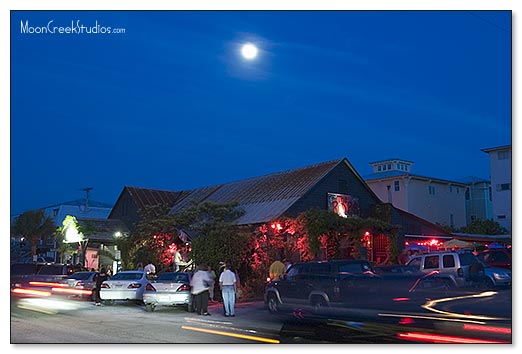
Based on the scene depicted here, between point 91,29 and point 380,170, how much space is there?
14.0 metres

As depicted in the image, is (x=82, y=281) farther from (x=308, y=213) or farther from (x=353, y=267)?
(x=353, y=267)

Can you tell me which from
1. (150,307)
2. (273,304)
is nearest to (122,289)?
(150,307)

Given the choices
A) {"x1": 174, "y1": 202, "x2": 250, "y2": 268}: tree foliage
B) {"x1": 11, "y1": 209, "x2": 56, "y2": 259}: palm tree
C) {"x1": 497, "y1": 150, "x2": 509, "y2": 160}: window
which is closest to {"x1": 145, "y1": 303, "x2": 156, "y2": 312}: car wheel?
{"x1": 174, "y1": 202, "x2": 250, "y2": 268}: tree foliage

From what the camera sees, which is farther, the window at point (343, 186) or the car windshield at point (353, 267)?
the window at point (343, 186)

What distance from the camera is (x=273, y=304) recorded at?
57.9ft

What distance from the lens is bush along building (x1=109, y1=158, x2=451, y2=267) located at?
23.3 meters

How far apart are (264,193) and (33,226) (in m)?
8.23

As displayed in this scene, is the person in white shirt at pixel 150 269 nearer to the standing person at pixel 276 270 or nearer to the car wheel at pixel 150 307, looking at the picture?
the car wheel at pixel 150 307

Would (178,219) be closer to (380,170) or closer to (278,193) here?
(278,193)

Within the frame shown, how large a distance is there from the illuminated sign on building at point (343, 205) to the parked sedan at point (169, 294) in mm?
8947

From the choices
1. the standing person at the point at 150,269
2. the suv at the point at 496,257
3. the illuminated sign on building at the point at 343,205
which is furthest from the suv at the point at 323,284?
the illuminated sign on building at the point at 343,205

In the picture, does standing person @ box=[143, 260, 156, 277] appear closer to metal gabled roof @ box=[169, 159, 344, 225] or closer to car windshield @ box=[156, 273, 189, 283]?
metal gabled roof @ box=[169, 159, 344, 225]

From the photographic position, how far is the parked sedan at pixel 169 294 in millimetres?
18422
